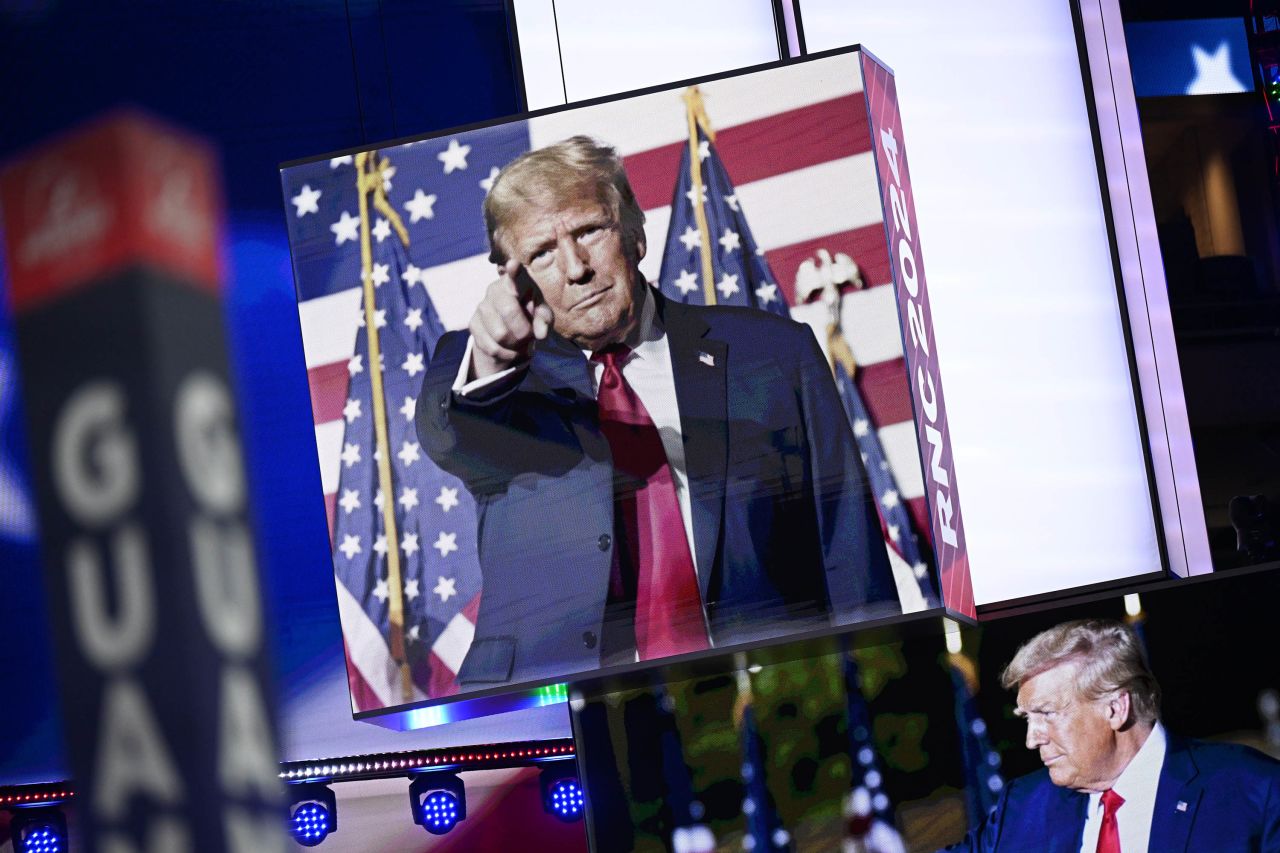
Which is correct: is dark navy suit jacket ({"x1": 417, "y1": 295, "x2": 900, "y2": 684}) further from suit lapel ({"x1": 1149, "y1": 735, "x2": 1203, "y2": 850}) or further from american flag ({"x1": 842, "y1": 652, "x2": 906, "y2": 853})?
suit lapel ({"x1": 1149, "y1": 735, "x2": 1203, "y2": 850})

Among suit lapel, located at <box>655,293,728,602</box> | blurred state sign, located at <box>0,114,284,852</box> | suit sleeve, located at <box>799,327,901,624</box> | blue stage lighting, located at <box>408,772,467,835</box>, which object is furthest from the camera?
blue stage lighting, located at <box>408,772,467,835</box>

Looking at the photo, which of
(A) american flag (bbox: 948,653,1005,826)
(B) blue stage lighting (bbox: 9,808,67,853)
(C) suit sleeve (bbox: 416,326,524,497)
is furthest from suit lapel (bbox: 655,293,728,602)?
(B) blue stage lighting (bbox: 9,808,67,853)

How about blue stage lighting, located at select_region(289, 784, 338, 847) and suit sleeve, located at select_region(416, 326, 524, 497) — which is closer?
suit sleeve, located at select_region(416, 326, 524, 497)

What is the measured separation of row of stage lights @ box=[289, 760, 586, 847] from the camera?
7.79 metres

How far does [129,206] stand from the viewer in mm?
1198

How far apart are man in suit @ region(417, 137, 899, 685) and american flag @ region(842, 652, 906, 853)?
2.72 ft

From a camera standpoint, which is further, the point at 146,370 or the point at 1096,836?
the point at 1096,836

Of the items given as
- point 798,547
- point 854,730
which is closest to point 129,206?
point 798,547

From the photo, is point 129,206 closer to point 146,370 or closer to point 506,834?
point 146,370

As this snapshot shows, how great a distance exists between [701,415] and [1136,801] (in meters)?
2.33

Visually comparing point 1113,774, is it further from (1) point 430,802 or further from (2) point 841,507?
(1) point 430,802

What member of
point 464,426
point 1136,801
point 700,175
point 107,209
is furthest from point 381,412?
point 107,209

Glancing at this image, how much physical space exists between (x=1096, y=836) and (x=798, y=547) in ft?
5.78

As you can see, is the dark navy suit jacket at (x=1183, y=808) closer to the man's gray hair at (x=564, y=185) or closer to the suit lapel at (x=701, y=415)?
the suit lapel at (x=701, y=415)
